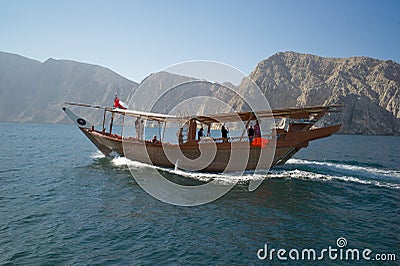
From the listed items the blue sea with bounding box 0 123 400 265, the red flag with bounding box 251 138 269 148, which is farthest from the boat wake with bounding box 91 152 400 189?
the red flag with bounding box 251 138 269 148

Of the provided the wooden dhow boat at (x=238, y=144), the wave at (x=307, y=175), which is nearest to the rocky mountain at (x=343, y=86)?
the wave at (x=307, y=175)

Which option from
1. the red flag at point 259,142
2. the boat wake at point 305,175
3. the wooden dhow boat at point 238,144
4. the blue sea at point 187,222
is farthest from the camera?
the wooden dhow boat at point 238,144

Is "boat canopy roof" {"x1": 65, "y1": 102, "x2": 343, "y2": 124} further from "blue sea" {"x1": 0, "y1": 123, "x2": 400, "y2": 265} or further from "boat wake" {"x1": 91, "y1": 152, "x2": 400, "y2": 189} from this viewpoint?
"blue sea" {"x1": 0, "y1": 123, "x2": 400, "y2": 265}

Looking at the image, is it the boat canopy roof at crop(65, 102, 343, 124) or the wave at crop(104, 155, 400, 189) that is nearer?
the wave at crop(104, 155, 400, 189)

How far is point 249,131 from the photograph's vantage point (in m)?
20.5

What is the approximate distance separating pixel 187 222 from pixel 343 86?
497ft

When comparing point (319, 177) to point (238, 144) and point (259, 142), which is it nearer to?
point (259, 142)

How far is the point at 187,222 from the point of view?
35.9 ft

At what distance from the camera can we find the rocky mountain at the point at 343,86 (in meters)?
124

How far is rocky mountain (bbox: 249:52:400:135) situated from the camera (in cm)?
12353

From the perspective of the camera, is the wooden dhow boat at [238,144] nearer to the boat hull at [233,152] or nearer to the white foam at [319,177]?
the boat hull at [233,152]

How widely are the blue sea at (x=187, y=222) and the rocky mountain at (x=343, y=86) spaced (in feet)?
390

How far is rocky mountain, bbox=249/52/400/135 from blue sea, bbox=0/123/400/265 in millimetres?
118780

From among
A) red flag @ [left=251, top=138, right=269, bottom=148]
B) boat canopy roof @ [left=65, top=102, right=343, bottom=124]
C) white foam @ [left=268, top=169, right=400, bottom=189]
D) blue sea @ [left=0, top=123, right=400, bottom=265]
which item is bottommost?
blue sea @ [left=0, top=123, right=400, bottom=265]
